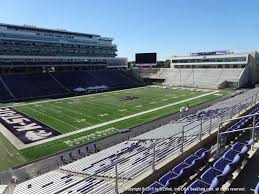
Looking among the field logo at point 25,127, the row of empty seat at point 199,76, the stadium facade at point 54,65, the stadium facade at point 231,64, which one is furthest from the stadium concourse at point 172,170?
the stadium facade at point 231,64

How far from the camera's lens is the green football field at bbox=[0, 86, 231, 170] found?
69.5 ft

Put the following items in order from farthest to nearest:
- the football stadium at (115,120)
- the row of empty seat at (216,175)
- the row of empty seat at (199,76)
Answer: the row of empty seat at (199,76) < the football stadium at (115,120) < the row of empty seat at (216,175)

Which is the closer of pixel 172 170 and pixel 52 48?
pixel 172 170

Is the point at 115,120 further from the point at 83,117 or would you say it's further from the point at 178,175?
the point at 178,175

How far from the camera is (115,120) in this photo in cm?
3080

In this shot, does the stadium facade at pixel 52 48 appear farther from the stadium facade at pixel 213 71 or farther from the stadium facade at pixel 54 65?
the stadium facade at pixel 213 71

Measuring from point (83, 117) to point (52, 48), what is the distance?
41292mm

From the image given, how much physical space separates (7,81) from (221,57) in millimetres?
54942

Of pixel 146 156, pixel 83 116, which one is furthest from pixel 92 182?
pixel 83 116

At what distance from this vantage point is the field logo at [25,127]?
24989mm

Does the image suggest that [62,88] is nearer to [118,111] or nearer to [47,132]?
[118,111]

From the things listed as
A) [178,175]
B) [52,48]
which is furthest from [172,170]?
[52,48]

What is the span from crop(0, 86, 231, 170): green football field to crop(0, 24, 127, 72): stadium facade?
871 inches

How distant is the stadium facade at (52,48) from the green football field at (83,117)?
22.1 meters
